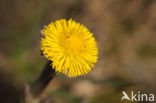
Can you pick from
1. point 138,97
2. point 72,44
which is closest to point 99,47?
point 138,97

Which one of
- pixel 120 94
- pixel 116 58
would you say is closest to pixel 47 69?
pixel 120 94

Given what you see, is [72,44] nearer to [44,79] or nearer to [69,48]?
[69,48]

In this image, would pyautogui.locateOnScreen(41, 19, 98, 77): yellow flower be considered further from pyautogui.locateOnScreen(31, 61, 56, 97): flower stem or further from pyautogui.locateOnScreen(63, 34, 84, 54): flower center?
pyautogui.locateOnScreen(31, 61, 56, 97): flower stem

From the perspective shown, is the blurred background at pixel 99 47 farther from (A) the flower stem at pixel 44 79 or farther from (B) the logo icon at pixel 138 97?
(A) the flower stem at pixel 44 79

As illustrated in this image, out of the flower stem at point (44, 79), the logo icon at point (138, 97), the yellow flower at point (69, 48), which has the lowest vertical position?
the logo icon at point (138, 97)

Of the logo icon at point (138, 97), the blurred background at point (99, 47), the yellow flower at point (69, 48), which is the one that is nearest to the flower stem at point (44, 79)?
the yellow flower at point (69, 48)

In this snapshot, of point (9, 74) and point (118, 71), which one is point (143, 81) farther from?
point (9, 74)

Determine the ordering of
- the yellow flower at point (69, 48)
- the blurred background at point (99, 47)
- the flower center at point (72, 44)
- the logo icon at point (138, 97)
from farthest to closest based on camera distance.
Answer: the logo icon at point (138, 97) → the blurred background at point (99, 47) → the flower center at point (72, 44) → the yellow flower at point (69, 48)
